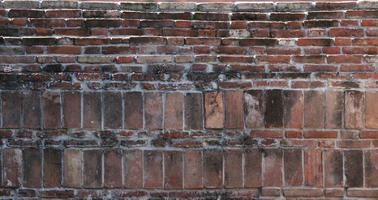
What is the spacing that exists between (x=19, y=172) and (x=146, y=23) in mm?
1461

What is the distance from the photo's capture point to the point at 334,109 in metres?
2.46

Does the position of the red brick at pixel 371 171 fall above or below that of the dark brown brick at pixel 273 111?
below

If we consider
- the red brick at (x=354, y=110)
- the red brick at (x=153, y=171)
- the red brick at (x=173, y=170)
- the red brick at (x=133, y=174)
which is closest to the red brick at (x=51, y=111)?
the red brick at (x=133, y=174)

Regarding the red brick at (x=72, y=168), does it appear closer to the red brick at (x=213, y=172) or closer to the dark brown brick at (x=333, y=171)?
the red brick at (x=213, y=172)

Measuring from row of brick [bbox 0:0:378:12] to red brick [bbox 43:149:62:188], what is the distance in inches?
46.1

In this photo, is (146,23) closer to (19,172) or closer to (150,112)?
(150,112)

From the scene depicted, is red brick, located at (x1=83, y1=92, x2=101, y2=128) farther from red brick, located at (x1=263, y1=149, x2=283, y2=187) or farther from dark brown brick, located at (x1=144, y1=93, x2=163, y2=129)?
red brick, located at (x1=263, y1=149, x2=283, y2=187)

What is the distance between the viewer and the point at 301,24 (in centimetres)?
258

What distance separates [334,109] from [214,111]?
2.93 feet

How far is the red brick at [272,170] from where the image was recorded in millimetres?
2447

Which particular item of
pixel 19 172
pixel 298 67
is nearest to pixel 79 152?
pixel 19 172

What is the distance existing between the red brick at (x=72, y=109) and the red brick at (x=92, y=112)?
0.15 feet

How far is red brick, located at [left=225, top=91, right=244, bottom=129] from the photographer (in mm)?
2447

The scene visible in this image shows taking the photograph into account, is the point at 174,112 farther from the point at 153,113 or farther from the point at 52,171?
the point at 52,171
